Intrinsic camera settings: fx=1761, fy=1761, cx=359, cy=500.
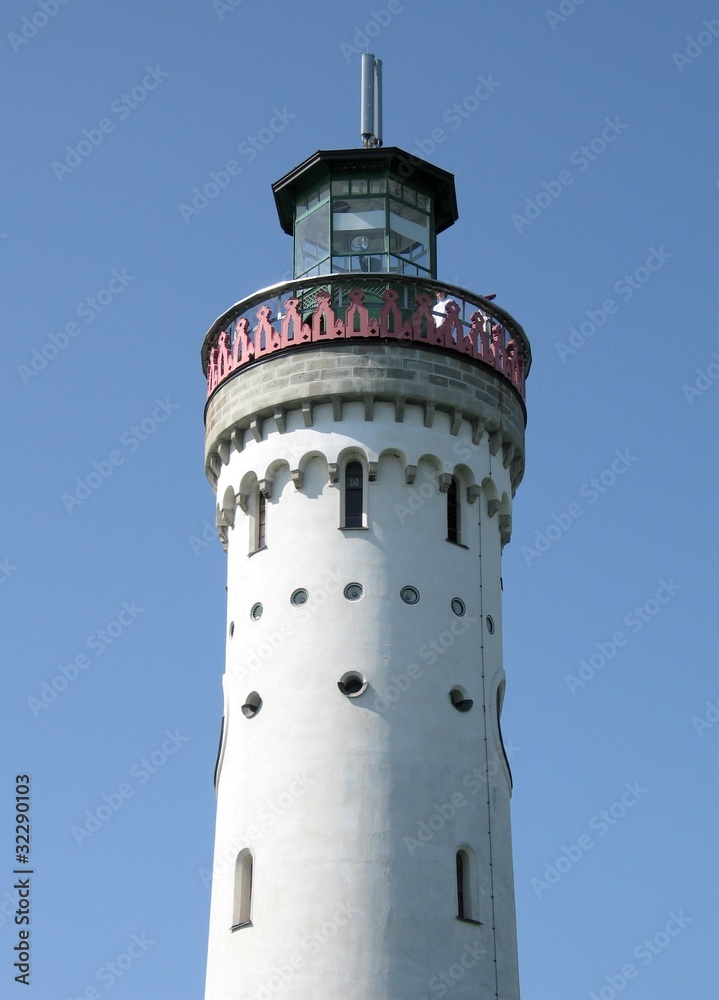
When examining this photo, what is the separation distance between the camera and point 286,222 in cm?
4441

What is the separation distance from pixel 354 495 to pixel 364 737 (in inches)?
217

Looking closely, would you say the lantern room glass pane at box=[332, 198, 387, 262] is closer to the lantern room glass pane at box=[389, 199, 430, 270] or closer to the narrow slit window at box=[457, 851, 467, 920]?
the lantern room glass pane at box=[389, 199, 430, 270]

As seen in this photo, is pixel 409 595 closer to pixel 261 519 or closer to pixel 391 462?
pixel 391 462

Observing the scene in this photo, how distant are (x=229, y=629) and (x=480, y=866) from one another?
25.9 feet

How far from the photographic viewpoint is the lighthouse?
116 ft

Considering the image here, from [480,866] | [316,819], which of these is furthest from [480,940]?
[316,819]

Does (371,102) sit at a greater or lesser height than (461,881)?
greater

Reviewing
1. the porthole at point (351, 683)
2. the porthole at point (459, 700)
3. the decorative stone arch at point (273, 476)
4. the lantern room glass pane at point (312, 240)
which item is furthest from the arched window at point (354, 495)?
the lantern room glass pane at point (312, 240)

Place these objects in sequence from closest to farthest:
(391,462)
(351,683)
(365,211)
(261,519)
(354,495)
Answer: (351,683) → (354,495) → (391,462) → (261,519) → (365,211)

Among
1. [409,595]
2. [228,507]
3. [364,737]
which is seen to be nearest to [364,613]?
[409,595]

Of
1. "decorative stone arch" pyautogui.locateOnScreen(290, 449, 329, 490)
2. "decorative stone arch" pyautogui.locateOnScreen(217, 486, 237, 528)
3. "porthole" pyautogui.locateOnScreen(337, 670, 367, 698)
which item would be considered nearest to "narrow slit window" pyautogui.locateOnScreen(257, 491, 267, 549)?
"decorative stone arch" pyautogui.locateOnScreen(217, 486, 237, 528)

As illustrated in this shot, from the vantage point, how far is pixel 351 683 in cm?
3691

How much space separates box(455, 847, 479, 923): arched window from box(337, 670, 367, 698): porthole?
3932 millimetres

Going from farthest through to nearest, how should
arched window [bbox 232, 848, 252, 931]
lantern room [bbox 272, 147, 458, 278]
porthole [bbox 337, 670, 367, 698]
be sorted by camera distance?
lantern room [bbox 272, 147, 458, 278]
porthole [bbox 337, 670, 367, 698]
arched window [bbox 232, 848, 252, 931]
